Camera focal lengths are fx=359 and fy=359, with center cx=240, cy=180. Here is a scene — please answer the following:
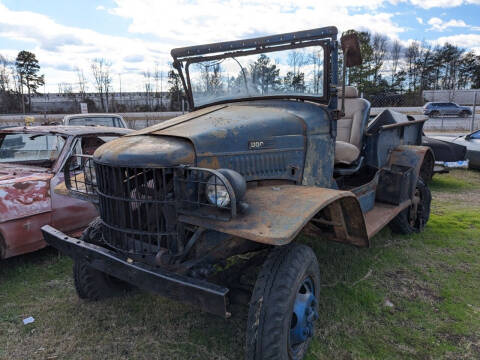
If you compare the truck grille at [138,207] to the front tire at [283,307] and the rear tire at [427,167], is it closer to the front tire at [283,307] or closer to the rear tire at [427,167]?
the front tire at [283,307]

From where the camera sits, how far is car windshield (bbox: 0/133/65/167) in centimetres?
475

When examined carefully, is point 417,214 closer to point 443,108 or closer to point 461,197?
point 461,197

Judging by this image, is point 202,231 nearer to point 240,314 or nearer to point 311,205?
point 311,205

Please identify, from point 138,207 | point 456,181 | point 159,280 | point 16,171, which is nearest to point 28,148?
point 16,171

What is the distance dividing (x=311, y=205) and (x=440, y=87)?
1597 inches

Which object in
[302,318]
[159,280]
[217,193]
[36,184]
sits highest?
[217,193]

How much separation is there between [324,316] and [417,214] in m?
2.79

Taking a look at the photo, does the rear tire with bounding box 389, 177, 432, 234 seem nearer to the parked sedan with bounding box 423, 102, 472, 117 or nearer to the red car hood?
the red car hood

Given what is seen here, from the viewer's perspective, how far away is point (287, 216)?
222 centimetres

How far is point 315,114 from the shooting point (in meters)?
3.36

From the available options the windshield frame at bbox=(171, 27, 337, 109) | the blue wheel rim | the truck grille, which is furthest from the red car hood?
the blue wheel rim

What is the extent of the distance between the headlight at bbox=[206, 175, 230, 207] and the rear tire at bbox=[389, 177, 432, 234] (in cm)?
350

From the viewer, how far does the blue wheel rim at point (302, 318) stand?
2455 millimetres

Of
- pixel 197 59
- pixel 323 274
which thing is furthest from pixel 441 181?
pixel 197 59
